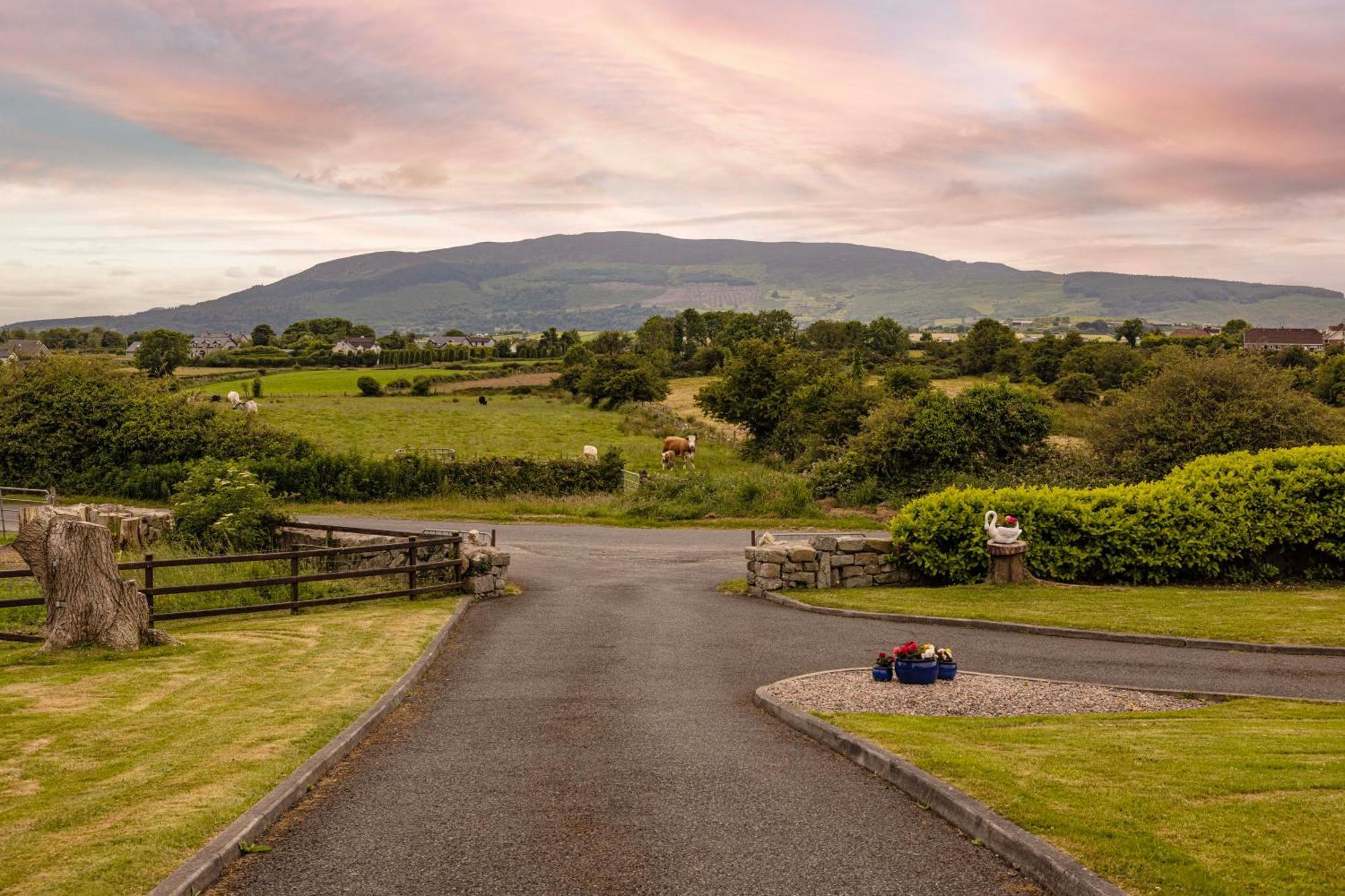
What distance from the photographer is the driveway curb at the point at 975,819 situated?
6.72 metres

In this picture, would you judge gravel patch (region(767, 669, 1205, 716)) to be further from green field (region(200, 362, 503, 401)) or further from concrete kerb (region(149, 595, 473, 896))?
green field (region(200, 362, 503, 401))

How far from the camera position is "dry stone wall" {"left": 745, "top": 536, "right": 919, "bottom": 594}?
2378cm

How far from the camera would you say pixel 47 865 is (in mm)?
7207

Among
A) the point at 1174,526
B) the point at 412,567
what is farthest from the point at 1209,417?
the point at 412,567

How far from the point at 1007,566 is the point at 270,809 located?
61.8 ft

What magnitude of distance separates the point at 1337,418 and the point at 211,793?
35.7 metres

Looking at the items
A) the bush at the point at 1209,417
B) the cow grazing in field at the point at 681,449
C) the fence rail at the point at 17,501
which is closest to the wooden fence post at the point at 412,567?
the fence rail at the point at 17,501

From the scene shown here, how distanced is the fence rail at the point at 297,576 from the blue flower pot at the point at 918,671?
11.7m

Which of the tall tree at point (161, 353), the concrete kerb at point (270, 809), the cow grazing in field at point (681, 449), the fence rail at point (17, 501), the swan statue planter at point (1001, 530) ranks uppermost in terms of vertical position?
Answer: the tall tree at point (161, 353)

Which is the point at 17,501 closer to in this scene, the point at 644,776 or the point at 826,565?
the point at 826,565

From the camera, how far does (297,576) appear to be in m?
20.5

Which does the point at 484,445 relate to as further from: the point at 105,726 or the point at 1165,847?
the point at 1165,847

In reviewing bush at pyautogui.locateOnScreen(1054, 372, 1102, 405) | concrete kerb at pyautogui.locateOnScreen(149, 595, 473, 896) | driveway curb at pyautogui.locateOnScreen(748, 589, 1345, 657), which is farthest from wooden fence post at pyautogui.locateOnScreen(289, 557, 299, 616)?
bush at pyautogui.locateOnScreen(1054, 372, 1102, 405)

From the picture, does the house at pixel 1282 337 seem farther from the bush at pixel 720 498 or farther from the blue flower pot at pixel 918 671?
the blue flower pot at pixel 918 671
